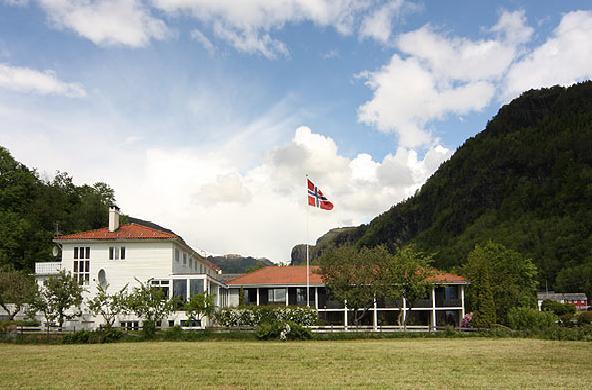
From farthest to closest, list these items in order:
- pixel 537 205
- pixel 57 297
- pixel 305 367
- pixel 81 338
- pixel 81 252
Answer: pixel 537 205
pixel 81 252
pixel 57 297
pixel 81 338
pixel 305 367

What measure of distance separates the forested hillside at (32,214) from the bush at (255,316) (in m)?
26.1

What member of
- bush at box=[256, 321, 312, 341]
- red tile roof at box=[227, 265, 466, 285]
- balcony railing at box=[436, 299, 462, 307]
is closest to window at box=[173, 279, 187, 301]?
red tile roof at box=[227, 265, 466, 285]

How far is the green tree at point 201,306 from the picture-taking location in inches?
1743

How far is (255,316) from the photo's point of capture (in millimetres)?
44719

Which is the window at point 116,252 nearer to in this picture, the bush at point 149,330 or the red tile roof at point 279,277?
the red tile roof at point 279,277

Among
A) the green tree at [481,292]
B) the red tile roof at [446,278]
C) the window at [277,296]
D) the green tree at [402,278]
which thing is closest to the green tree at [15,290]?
the window at [277,296]

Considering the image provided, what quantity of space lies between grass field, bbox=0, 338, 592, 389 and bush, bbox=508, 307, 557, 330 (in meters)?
11.7

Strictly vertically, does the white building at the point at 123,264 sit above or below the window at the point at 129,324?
above

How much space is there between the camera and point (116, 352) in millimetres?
28906

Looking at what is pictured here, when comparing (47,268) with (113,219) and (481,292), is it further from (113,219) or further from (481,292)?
(481,292)

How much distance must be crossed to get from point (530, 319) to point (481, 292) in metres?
4.46

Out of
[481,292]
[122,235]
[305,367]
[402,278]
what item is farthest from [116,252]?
[305,367]

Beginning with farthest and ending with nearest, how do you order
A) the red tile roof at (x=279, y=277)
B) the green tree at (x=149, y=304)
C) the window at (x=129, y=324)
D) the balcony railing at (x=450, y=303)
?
the red tile roof at (x=279, y=277) < the balcony railing at (x=450, y=303) < the window at (x=129, y=324) < the green tree at (x=149, y=304)

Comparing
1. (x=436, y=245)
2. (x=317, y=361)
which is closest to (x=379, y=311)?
(x=317, y=361)
